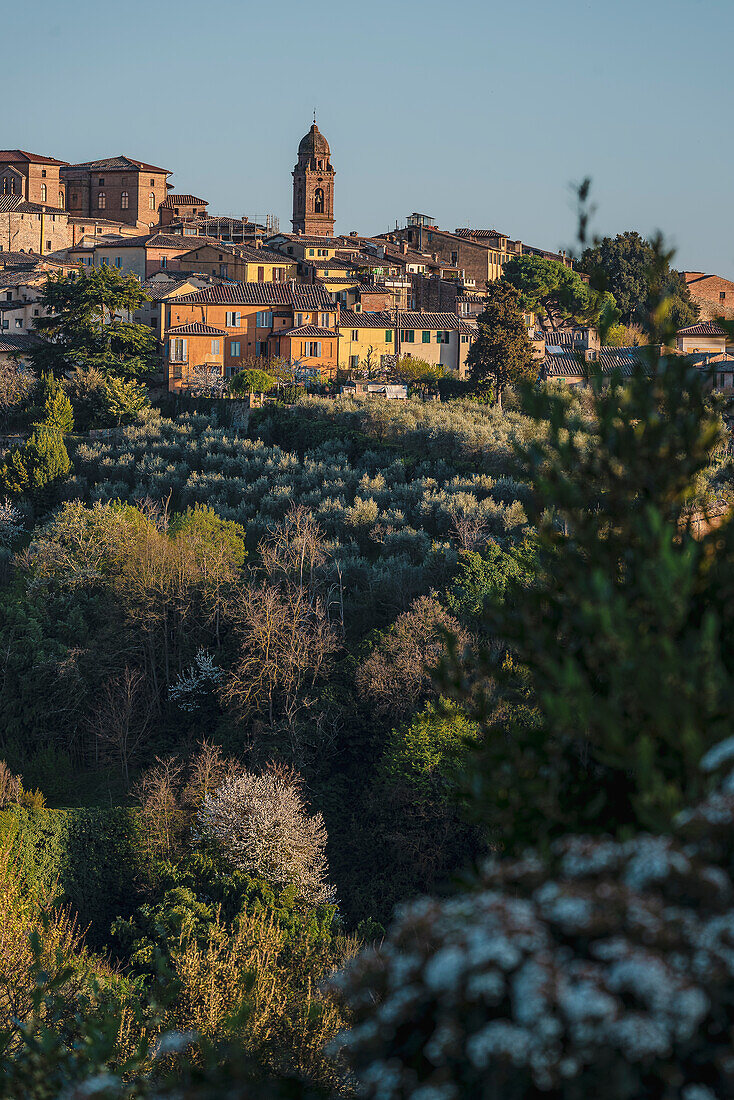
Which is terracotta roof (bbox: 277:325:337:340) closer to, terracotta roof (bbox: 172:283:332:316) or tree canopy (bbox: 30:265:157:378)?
terracotta roof (bbox: 172:283:332:316)

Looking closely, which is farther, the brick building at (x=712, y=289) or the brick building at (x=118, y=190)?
the brick building at (x=118, y=190)

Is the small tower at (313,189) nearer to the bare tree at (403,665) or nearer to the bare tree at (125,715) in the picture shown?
the bare tree at (125,715)

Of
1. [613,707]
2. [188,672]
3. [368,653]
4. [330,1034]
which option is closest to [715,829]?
[613,707]

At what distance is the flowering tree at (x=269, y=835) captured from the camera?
72.3ft

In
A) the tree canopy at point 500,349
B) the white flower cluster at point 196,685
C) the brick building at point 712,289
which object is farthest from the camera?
the brick building at point 712,289

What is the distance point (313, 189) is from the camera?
299 ft

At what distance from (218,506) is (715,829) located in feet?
120

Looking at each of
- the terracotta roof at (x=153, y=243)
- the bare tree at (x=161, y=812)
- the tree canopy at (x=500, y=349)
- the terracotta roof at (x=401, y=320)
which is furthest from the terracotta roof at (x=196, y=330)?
the bare tree at (x=161, y=812)

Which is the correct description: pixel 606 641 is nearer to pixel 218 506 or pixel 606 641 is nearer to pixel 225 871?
pixel 225 871

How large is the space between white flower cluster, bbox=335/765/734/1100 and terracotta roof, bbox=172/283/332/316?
180 feet

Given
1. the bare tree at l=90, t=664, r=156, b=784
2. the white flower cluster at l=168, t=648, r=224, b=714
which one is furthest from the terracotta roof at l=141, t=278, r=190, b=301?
the bare tree at l=90, t=664, r=156, b=784

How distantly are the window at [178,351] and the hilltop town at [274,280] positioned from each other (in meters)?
0.05

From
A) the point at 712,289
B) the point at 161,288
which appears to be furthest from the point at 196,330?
the point at 712,289

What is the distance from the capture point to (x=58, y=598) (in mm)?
33469
